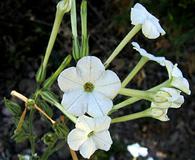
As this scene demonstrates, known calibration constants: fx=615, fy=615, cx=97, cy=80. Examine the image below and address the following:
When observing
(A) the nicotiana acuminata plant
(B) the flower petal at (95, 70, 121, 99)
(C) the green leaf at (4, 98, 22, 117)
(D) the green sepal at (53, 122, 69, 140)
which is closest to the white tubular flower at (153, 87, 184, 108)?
(A) the nicotiana acuminata plant

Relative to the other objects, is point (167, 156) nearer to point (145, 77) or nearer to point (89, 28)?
point (145, 77)

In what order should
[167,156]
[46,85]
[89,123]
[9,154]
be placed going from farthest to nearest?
[167,156] → [9,154] → [46,85] → [89,123]

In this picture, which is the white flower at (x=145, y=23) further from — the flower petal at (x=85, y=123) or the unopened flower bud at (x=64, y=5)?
the flower petal at (x=85, y=123)

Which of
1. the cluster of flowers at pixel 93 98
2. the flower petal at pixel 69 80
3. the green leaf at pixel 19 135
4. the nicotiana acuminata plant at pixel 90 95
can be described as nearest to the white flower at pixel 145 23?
the nicotiana acuminata plant at pixel 90 95

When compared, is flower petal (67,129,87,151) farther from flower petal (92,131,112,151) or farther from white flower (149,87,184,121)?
white flower (149,87,184,121)

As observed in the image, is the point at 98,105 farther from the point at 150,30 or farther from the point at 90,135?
the point at 150,30

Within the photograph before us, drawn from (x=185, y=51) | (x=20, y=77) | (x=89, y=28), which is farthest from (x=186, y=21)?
(x=20, y=77)

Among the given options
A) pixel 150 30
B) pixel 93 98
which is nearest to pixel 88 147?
pixel 93 98
